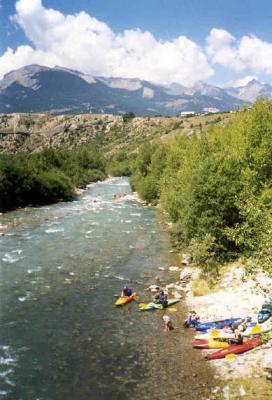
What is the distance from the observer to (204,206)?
49.2m

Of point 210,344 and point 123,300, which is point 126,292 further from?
point 210,344

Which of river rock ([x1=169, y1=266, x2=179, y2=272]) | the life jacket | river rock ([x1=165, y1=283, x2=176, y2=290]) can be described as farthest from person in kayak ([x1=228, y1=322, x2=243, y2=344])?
river rock ([x1=169, y1=266, x2=179, y2=272])

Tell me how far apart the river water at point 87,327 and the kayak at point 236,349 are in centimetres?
101

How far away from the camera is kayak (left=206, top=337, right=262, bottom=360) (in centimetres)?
2988

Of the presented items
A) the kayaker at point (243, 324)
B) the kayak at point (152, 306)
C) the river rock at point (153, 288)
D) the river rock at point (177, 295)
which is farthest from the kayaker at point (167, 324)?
the river rock at point (153, 288)

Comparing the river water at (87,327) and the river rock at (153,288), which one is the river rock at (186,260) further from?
the river rock at (153,288)

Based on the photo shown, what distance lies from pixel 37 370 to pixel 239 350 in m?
13.2

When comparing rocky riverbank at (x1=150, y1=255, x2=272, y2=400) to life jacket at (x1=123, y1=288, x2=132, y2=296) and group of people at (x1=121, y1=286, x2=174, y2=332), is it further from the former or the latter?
life jacket at (x1=123, y1=288, x2=132, y2=296)

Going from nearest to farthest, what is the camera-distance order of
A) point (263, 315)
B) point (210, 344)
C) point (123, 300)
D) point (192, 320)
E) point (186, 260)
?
point (210, 344) < point (263, 315) < point (192, 320) < point (123, 300) < point (186, 260)

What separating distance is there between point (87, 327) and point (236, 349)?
11.4 meters

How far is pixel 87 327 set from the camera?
34.8 meters

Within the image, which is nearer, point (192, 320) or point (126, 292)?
point (192, 320)

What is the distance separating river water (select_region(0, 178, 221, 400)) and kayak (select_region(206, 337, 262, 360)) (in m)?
1.01

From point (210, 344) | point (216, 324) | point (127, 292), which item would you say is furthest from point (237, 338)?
point (127, 292)
